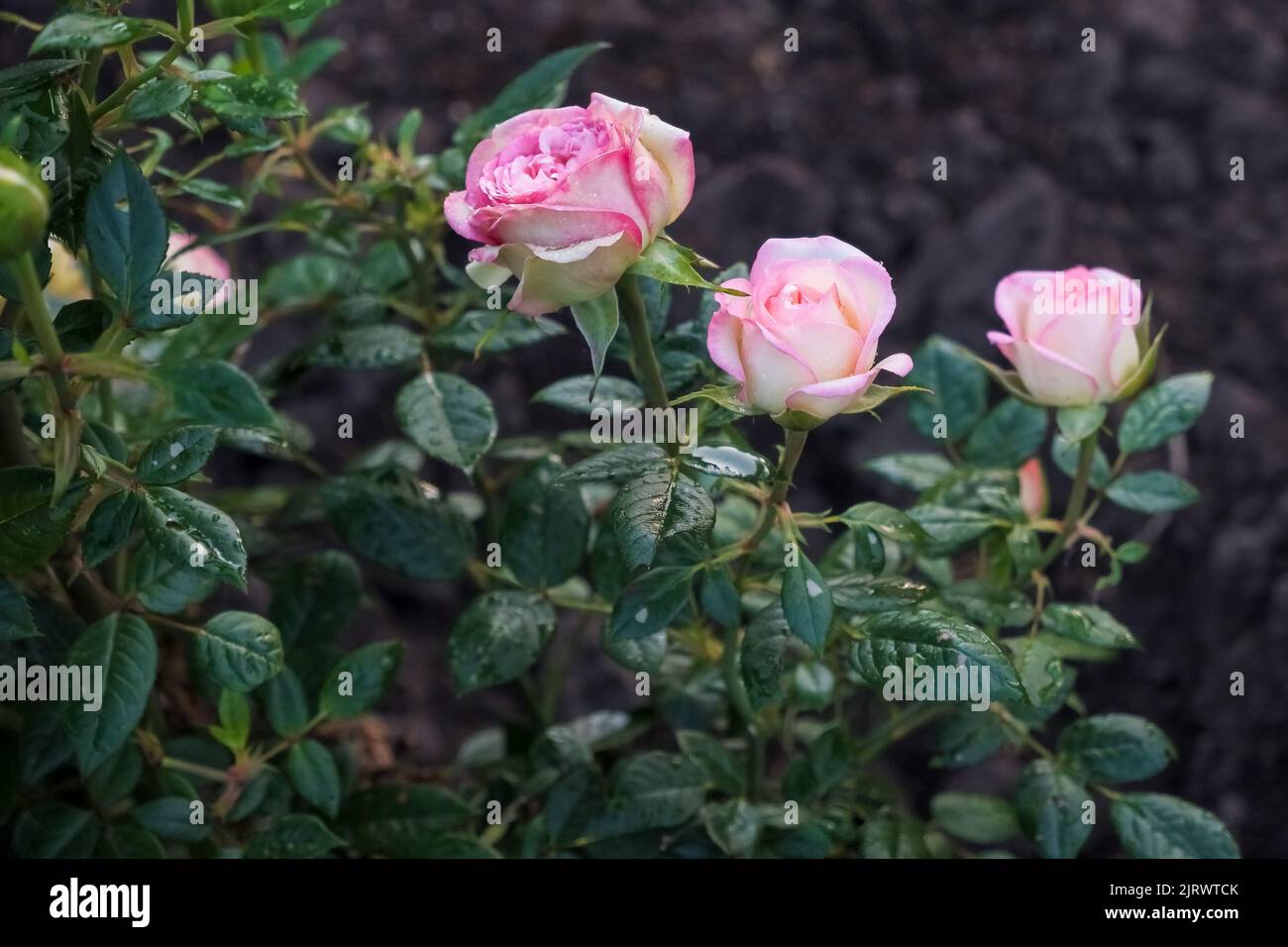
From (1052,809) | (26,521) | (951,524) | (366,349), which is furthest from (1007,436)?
(26,521)

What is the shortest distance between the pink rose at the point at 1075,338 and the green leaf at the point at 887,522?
0.14 meters

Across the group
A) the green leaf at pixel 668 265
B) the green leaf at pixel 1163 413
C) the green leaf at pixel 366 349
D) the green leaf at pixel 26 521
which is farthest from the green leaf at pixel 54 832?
the green leaf at pixel 1163 413

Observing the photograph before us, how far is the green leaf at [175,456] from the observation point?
746 mm

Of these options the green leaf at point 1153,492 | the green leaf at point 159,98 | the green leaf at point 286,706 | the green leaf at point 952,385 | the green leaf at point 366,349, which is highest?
the green leaf at point 159,98

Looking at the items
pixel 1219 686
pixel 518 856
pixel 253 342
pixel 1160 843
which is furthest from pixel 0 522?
pixel 1219 686

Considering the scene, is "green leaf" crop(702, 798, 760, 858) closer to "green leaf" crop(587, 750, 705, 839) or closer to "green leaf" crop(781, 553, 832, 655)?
"green leaf" crop(587, 750, 705, 839)

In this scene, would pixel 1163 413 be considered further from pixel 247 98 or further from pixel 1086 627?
pixel 247 98

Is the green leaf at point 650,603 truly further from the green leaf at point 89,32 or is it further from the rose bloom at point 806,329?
the green leaf at point 89,32

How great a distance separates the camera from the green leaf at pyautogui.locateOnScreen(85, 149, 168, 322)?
74 cm

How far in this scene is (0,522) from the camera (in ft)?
2.48

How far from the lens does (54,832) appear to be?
930 millimetres

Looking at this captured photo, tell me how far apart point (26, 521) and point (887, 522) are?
515 mm
